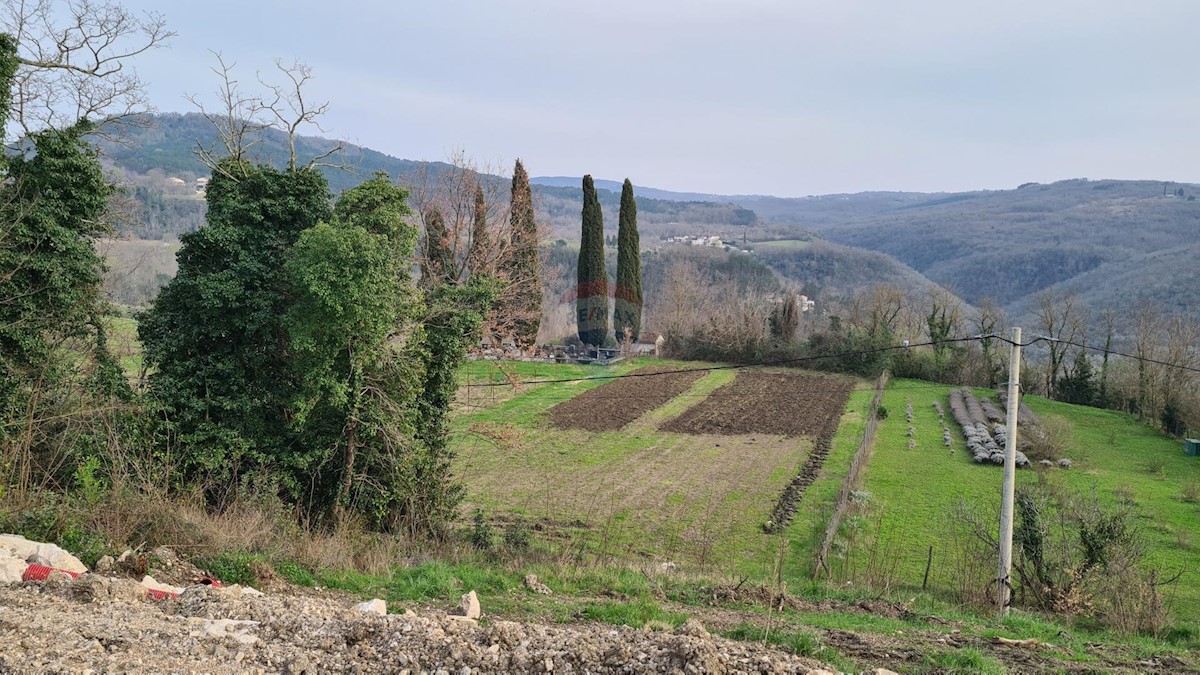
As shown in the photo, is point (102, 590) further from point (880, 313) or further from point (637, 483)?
point (880, 313)

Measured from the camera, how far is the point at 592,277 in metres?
42.6

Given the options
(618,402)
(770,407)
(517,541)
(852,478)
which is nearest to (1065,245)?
(770,407)

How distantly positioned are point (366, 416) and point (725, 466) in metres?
11.5

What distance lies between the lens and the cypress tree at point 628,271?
42750 mm

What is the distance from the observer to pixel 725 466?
20.9 m

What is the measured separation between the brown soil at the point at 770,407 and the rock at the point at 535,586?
639 inches

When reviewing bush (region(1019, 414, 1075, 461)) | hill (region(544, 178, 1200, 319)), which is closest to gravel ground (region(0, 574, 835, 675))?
bush (region(1019, 414, 1075, 461))

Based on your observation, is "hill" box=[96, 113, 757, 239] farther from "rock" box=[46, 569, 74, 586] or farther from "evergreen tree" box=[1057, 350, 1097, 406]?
"evergreen tree" box=[1057, 350, 1097, 406]

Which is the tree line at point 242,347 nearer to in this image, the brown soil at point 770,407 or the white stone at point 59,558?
the white stone at point 59,558

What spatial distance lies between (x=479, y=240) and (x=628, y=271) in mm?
14790

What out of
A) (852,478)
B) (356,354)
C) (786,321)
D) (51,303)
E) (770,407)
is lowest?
(770,407)

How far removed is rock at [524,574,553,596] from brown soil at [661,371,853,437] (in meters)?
16.2

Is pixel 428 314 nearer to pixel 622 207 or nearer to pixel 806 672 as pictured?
pixel 806 672

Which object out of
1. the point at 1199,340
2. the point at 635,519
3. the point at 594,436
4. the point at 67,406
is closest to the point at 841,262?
the point at 1199,340
